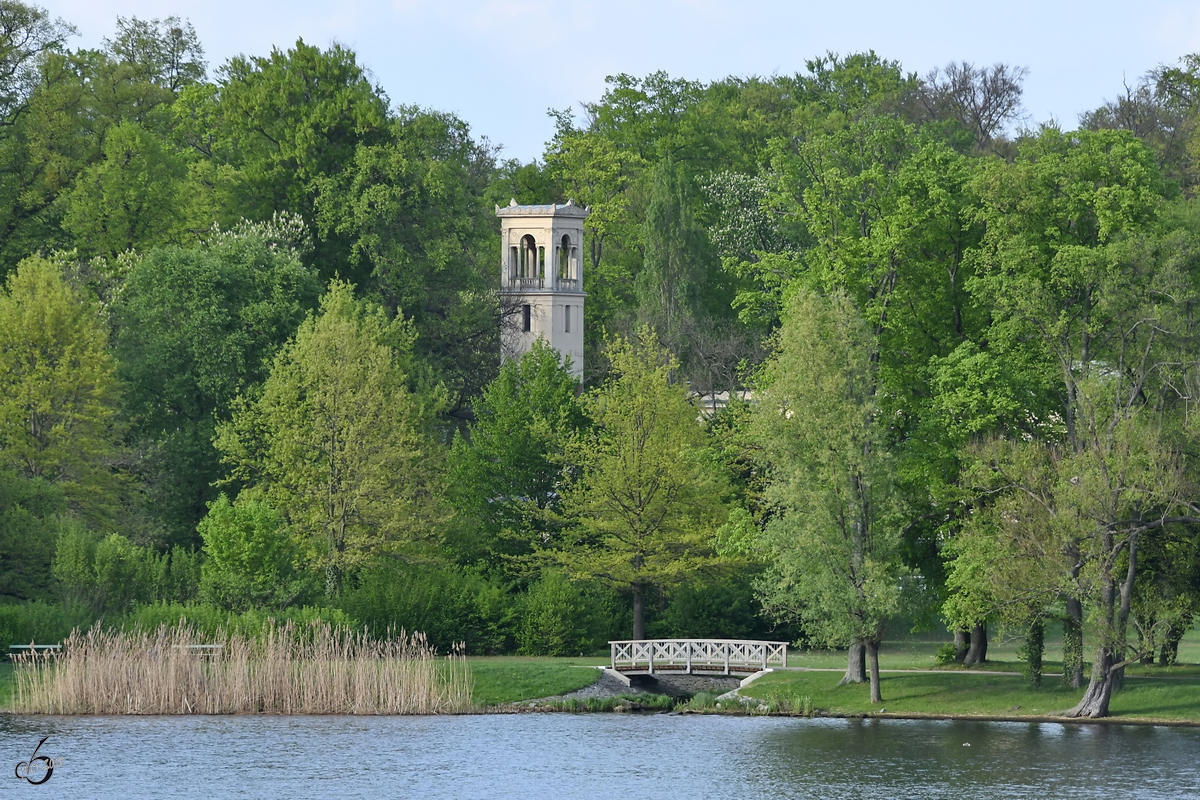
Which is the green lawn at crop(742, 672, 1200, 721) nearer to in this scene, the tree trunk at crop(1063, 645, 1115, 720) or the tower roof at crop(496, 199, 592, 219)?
the tree trunk at crop(1063, 645, 1115, 720)

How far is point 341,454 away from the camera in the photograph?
59062 mm

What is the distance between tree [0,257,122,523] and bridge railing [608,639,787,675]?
64.0ft

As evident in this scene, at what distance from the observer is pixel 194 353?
66.7m

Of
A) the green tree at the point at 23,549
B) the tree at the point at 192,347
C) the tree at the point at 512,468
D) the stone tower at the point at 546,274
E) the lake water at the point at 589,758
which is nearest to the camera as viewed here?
the lake water at the point at 589,758

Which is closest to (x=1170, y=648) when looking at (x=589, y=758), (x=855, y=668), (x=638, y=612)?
(x=855, y=668)

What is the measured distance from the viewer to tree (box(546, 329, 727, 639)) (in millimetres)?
59750

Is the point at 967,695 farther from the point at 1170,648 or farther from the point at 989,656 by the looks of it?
the point at 989,656

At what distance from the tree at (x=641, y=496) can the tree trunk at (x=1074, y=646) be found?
13.9 m

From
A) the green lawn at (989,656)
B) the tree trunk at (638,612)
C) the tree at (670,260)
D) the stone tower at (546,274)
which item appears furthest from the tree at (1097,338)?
the stone tower at (546,274)

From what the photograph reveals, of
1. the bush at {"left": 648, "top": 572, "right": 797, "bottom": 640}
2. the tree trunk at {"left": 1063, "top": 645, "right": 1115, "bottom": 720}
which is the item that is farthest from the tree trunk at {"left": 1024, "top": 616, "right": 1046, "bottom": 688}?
the bush at {"left": 648, "top": 572, "right": 797, "bottom": 640}

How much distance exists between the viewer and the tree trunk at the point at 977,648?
180 feet

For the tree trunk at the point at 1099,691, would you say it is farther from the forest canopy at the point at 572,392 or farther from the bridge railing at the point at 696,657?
the bridge railing at the point at 696,657

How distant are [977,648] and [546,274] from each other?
36922 mm

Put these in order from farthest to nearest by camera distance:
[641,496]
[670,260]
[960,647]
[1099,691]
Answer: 1. [670,260]
2. [641,496]
3. [960,647]
4. [1099,691]
